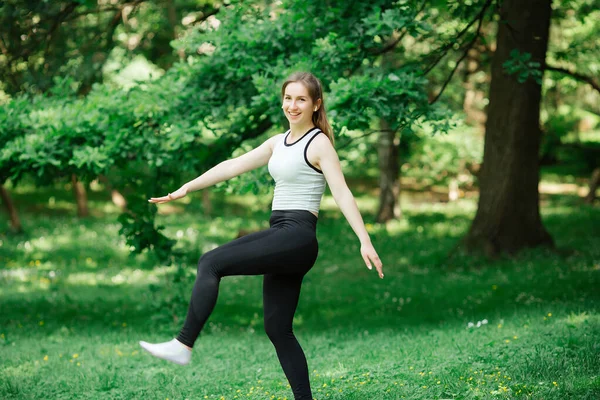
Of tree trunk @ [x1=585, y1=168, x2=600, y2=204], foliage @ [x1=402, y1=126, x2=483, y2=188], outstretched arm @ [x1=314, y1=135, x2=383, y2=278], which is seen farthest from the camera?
foliage @ [x1=402, y1=126, x2=483, y2=188]

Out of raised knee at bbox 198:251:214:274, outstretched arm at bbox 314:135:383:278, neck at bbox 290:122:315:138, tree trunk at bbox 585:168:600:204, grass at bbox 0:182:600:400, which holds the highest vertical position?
neck at bbox 290:122:315:138

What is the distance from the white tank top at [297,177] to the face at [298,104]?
102mm

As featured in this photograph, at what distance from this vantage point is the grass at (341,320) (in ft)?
18.2

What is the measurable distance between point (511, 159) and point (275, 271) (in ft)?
28.0

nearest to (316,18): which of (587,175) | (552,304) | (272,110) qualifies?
(272,110)

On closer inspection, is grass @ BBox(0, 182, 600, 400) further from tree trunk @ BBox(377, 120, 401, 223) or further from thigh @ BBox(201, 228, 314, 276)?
thigh @ BBox(201, 228, 314, 276)

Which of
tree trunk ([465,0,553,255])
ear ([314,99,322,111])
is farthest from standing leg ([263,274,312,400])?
tree trunk ([465,0,553,255])

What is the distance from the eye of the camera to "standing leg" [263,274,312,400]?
14.5 ft

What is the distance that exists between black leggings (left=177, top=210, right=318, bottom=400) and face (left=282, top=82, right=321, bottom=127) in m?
0.59

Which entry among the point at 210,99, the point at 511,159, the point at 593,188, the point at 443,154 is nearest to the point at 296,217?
the point at 210,99

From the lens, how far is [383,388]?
17.3 ft

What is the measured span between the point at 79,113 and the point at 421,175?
1521 centimetres

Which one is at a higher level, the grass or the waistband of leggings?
the waistband of leggings

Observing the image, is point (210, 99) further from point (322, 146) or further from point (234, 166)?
point (322, 146)
